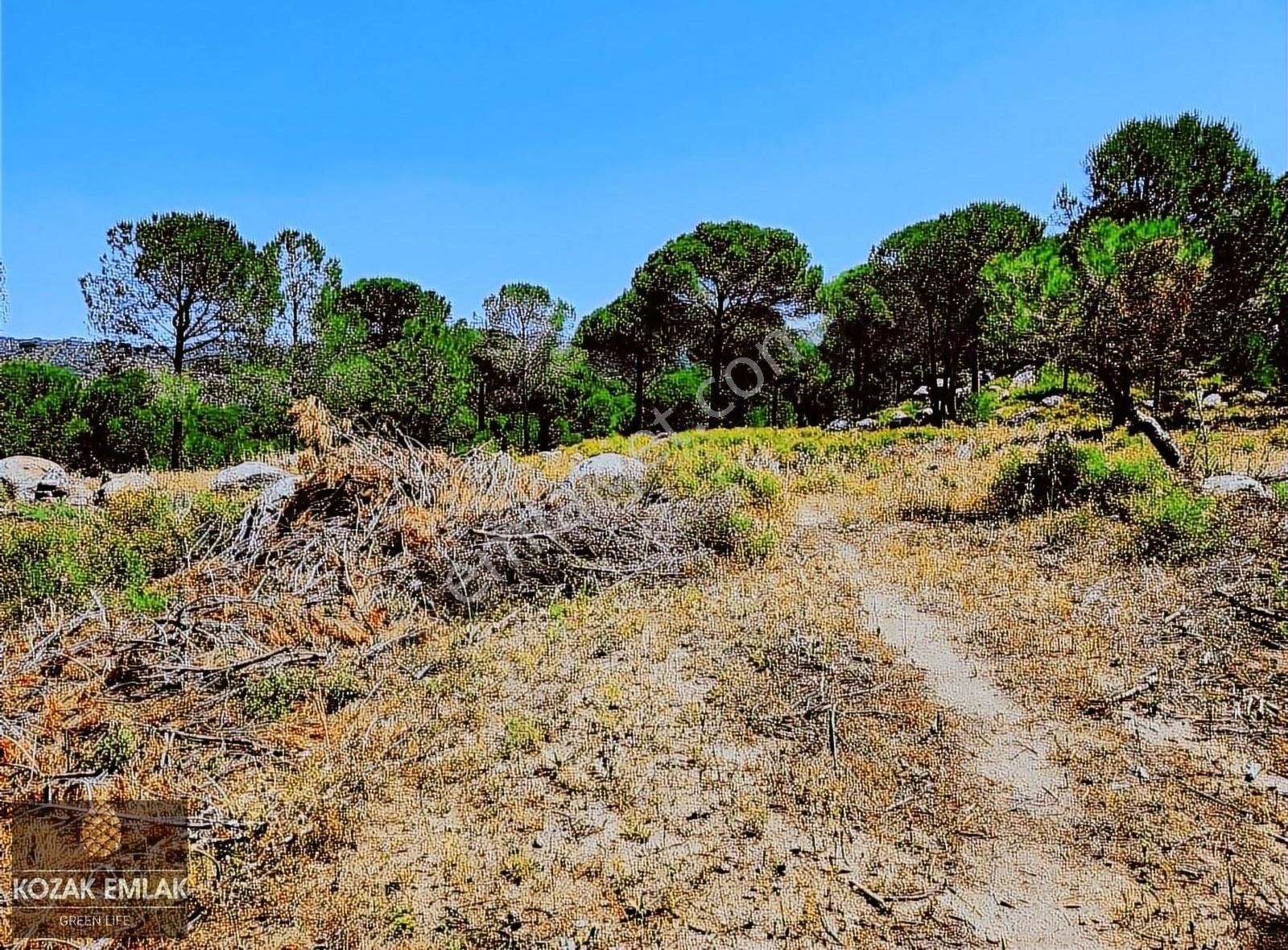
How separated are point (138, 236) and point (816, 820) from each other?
1871 centimetres

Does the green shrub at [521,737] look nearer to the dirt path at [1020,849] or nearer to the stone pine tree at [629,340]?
the dirt path at [1020,849]

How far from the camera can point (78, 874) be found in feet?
10.4

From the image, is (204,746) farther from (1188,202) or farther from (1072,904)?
(1188,202)

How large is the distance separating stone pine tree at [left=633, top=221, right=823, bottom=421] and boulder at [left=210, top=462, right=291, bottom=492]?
13.5 m

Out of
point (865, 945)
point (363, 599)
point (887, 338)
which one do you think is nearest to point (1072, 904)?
point (865, 945)

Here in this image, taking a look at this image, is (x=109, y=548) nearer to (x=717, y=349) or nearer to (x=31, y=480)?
(x=31, y=480)

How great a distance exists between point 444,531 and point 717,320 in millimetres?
17088

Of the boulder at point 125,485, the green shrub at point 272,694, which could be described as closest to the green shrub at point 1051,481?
the green shrub at point 272,694

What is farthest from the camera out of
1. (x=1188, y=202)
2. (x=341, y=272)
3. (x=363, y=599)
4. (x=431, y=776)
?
(x=341, y=272)

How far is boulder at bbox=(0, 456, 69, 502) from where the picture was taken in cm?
1180

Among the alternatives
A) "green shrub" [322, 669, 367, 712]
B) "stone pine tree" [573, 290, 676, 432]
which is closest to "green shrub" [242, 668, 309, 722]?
"green shrub" [322, 669, 367, 712]

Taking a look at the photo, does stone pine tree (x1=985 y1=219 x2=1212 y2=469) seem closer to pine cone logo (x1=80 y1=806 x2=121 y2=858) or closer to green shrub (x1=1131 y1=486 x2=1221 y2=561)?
green shrub (x1=1131 y1=486 x2=1221 y2=561)

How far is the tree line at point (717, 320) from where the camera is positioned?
8859 mm

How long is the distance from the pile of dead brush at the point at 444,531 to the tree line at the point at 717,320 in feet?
14.2
